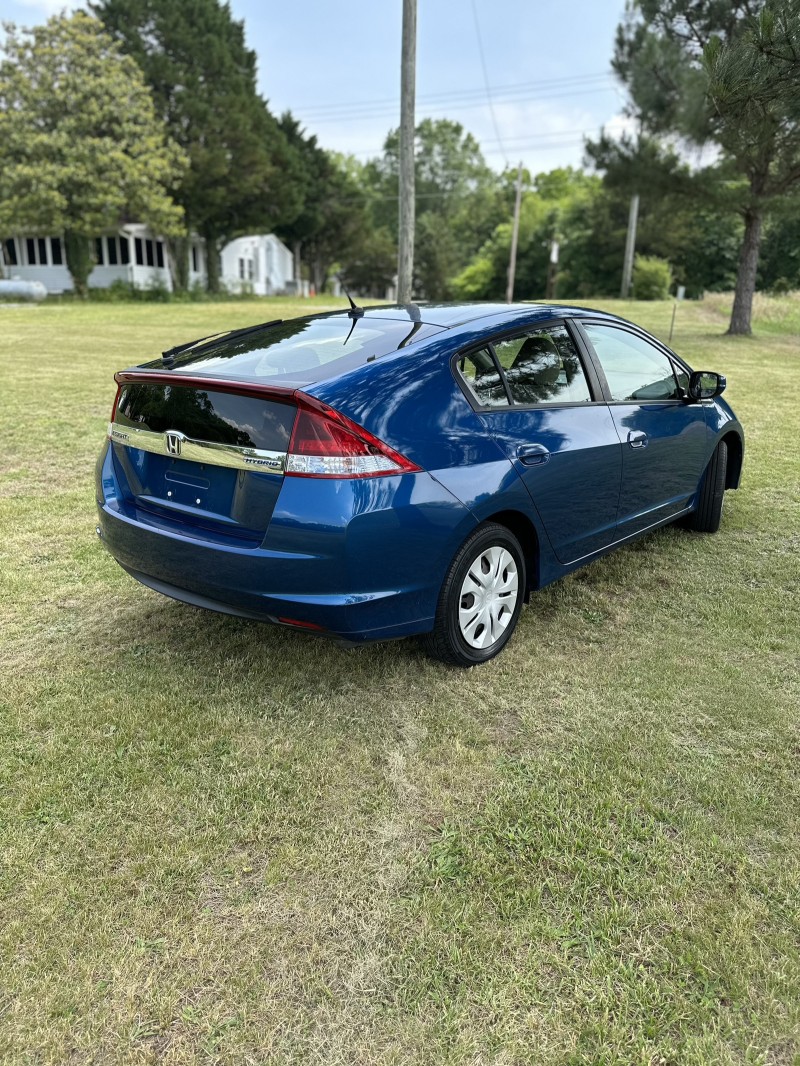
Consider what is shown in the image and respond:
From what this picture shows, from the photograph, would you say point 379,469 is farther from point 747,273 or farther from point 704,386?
point 747,273

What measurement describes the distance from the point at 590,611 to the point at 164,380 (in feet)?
7.72

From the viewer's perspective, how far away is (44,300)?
3256cm

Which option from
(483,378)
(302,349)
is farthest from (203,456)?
(483,378)

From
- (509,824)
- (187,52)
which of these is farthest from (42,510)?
(187,52)

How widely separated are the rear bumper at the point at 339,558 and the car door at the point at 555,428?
53 centimetres

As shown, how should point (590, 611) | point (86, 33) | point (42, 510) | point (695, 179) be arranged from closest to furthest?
1. point (590, 611)
2. point (42, 510)
3. point (695, 179)
4. point (86, 33)

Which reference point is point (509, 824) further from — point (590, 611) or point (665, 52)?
point (665, 52)

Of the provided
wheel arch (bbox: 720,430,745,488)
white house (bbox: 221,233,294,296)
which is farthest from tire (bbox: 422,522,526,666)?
white house (bbox: 221,233,294,296)

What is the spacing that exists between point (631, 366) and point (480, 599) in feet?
5.86

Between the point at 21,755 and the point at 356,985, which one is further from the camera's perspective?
the point at 21,755

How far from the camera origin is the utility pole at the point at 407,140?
38.0 ft

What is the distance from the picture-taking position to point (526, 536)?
360cm

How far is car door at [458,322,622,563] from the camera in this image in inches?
132

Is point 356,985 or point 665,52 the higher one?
point 665,52
